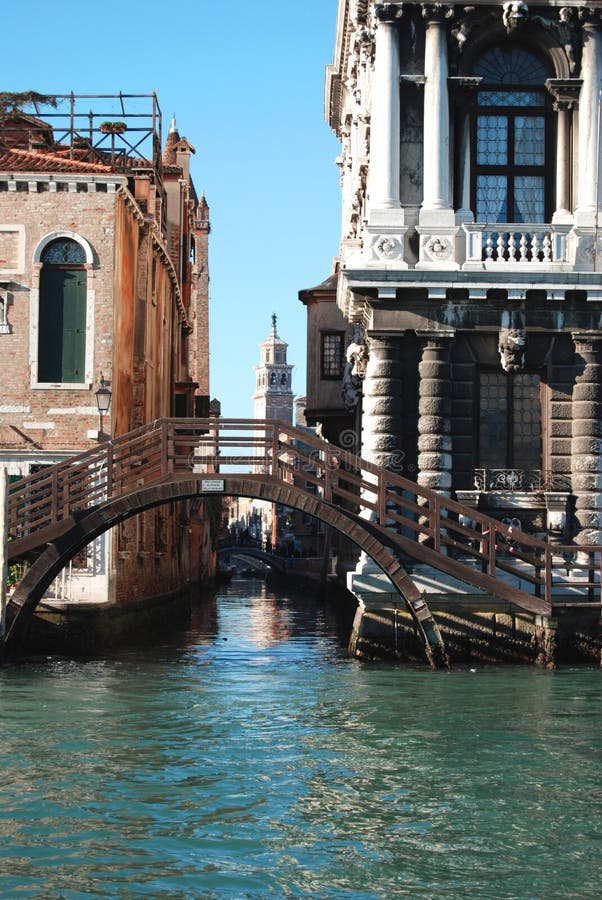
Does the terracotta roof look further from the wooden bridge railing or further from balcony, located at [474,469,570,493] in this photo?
balcony, located at [474,469,570,493]

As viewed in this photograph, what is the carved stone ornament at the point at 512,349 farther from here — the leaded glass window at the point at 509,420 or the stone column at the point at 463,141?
the stone column at the point at 463,141

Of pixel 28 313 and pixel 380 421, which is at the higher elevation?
pixel 28 313

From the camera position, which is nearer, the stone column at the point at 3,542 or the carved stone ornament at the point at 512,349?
the stone column at the point at 3,542

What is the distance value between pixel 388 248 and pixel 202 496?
16.3ft

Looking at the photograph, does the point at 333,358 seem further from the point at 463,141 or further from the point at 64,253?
the point at 463,141

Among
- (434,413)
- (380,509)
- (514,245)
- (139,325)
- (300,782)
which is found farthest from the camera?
(139,325)

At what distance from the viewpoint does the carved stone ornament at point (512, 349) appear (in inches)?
934

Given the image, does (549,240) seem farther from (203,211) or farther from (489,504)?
(203,211)

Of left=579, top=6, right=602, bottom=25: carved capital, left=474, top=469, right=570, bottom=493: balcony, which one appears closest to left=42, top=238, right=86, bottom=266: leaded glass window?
left=474, top=469, right=570, bottom=493: balcony

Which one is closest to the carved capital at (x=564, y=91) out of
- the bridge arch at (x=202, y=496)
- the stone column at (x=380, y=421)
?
the stone column at (x=380, y=421)

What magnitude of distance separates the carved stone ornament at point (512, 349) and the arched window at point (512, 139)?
7.08ft

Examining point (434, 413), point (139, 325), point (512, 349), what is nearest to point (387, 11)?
point (512, 349)

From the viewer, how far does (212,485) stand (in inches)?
895

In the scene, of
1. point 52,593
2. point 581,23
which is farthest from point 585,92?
point 52,593
